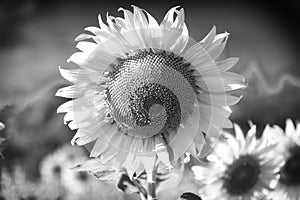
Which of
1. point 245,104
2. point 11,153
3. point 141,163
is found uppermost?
point 141,163

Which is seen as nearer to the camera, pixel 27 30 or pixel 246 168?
pixel 246 168

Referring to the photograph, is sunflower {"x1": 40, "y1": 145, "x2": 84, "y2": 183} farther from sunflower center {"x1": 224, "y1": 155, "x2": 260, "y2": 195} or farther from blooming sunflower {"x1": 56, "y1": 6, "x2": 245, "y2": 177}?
blooming sunflower {"x1": 56, "y1": 6, "x2": 245, "y2": 177}

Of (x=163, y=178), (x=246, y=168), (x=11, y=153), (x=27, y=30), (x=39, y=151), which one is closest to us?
(x=163, y=178)

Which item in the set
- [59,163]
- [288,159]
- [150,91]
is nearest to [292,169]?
[288,159]

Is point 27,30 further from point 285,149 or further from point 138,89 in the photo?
point 138,89

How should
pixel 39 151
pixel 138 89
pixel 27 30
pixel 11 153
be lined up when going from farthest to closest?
pixel 27 30
pixel 39 151
pixel 11 153
pixel 138 89

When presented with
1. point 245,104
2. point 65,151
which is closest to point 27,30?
point 65,151
